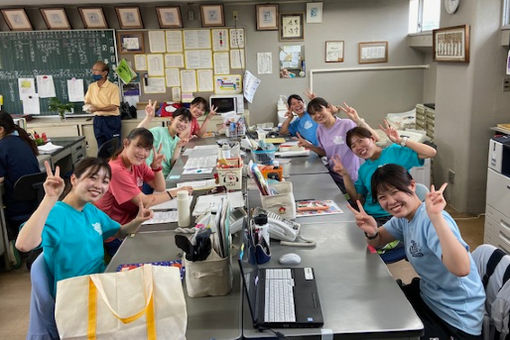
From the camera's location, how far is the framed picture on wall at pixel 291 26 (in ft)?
20.3

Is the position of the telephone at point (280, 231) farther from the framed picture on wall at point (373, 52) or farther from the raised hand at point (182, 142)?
the framed picture on wall at point (373, 52)

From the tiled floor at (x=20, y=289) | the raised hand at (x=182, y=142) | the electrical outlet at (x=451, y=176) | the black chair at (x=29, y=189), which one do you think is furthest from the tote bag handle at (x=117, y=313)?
the electrical outlet at (x=451, y=176)

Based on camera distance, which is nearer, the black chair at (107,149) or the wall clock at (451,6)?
the wall clock at (451,6)

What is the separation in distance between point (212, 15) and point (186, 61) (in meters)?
0.73

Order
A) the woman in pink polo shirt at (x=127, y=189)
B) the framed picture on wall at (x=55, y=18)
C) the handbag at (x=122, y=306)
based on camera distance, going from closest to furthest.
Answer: the handbag at (x=122, y=306) < the woman in pink polo shirt at (x=127, y=189) < the framed picture on wall at (x=55, y=18)

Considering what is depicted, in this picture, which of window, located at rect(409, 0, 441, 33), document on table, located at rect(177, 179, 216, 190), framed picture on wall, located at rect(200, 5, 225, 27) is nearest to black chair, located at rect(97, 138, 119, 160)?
document on table, located at rect(177, 179, 216, 190)

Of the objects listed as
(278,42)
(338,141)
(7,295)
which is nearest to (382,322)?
(338,141)

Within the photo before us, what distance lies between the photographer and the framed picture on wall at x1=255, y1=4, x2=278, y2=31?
6109 mm

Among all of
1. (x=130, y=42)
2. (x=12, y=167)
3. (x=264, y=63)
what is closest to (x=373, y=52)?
(x=264, y=63)

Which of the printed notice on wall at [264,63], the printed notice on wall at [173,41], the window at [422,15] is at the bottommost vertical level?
the printed notice on wall at [264,63]

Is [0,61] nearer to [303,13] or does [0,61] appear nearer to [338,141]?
[303,13]

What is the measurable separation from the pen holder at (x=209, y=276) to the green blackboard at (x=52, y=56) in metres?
5.32

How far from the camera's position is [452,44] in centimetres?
430

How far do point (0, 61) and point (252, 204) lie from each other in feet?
17.6
